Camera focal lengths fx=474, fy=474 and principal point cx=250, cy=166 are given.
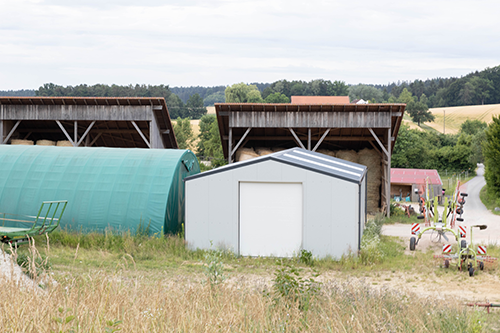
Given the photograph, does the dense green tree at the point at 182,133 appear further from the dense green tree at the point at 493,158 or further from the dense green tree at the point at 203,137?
the dense green tree at the point at 493,158

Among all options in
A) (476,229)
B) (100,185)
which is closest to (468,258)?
(476,229)

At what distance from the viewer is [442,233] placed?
1555cm

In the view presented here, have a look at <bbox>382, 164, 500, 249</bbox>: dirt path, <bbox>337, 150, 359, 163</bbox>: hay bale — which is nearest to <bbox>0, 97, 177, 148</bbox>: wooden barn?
<bbox>337, 150, 359, 163</bbox>: hay bale

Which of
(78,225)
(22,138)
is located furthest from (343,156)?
(22,138)

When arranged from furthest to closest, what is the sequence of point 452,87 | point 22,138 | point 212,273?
point 452,87 < point 22,138 < point 212,273

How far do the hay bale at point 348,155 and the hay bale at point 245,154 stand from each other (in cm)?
454

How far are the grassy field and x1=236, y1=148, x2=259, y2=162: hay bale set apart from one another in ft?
32.2

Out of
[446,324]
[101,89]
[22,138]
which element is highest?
[101,89]

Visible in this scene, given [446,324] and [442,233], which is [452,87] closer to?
[442,233]

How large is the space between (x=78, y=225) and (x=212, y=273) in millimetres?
9584

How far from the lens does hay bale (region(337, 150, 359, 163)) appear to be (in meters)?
25.2

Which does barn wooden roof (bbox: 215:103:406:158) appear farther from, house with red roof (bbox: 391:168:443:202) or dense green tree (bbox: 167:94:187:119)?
dense green tree (bbox: 167:94:187:119)

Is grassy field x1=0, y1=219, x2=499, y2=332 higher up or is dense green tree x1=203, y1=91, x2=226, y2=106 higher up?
dense green tree x1=203, y1=91, x2=226, y2=106

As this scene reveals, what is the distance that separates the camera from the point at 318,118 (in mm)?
23375
